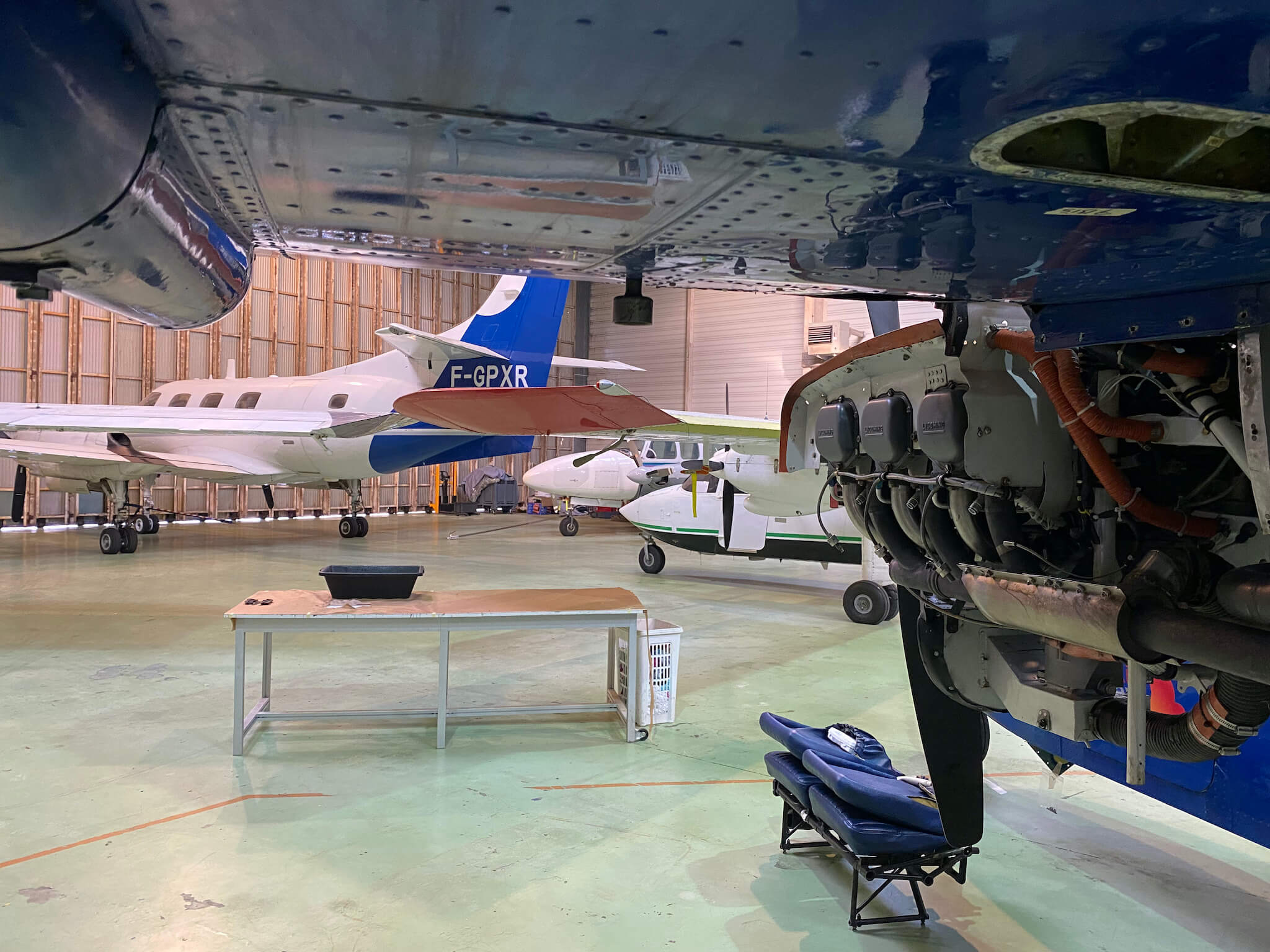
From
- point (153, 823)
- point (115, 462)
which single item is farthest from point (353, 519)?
point (153, 823)

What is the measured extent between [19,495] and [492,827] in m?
18.6

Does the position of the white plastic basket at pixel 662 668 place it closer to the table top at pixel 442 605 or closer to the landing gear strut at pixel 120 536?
the table top at pixel 442 605

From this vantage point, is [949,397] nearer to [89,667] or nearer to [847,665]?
[847,665]

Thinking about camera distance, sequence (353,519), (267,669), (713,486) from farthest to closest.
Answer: (353,519), (713,486), (267,669)

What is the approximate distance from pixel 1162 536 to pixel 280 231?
2.82 meters

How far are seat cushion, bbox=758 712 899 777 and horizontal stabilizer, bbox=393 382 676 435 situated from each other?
200cm

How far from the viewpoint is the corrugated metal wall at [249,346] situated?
20500 millimetres

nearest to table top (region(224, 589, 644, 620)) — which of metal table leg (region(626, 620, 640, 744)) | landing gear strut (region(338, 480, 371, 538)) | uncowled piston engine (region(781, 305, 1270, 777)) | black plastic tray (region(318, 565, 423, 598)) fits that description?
black plastic tray (region(318, 565, 423, 598))

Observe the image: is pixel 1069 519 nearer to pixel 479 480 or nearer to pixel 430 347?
pixel 430 347

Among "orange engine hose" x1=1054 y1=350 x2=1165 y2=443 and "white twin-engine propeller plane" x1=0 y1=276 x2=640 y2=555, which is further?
"white twin-engine propeller plane" x1=0 y1=276 x2=640 y2=555

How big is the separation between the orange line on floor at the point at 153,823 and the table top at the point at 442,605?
0.98 meters

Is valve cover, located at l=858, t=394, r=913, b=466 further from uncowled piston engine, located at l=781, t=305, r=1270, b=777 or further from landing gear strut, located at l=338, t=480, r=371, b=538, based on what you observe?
landing gear strut, located at l=338, t=480, r=371, b=538

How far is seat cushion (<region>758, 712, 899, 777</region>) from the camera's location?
12.6 ft

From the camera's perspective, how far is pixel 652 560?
13.9 m
